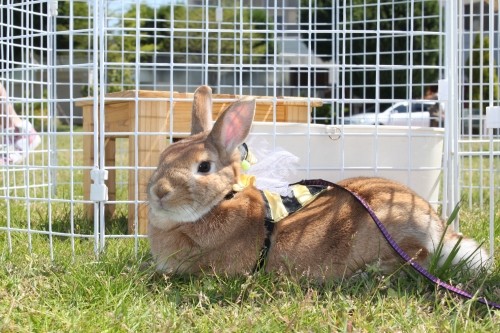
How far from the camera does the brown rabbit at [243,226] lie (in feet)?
6.83

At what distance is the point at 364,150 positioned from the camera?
2.87m

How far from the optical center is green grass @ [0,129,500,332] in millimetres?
1654

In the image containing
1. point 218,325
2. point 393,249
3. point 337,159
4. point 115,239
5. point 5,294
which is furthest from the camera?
point 337,159

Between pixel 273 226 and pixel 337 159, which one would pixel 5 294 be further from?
pixel 337 159

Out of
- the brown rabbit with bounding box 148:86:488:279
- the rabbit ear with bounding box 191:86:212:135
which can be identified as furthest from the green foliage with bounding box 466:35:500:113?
the rabbit ear with bounding box 191:86:212:135

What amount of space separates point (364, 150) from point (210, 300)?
121cm

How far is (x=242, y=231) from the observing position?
212 cm

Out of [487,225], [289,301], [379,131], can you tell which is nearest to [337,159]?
[379,131]

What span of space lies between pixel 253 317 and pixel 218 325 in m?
0.09

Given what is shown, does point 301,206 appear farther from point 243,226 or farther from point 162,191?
point 162,191

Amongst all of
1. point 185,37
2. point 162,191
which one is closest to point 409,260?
point 162,191

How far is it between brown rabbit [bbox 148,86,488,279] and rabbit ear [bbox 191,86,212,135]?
146 millimetres

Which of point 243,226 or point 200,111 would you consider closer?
point 243,226

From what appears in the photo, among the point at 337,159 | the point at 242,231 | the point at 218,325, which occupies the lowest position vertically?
the point at 218,325
